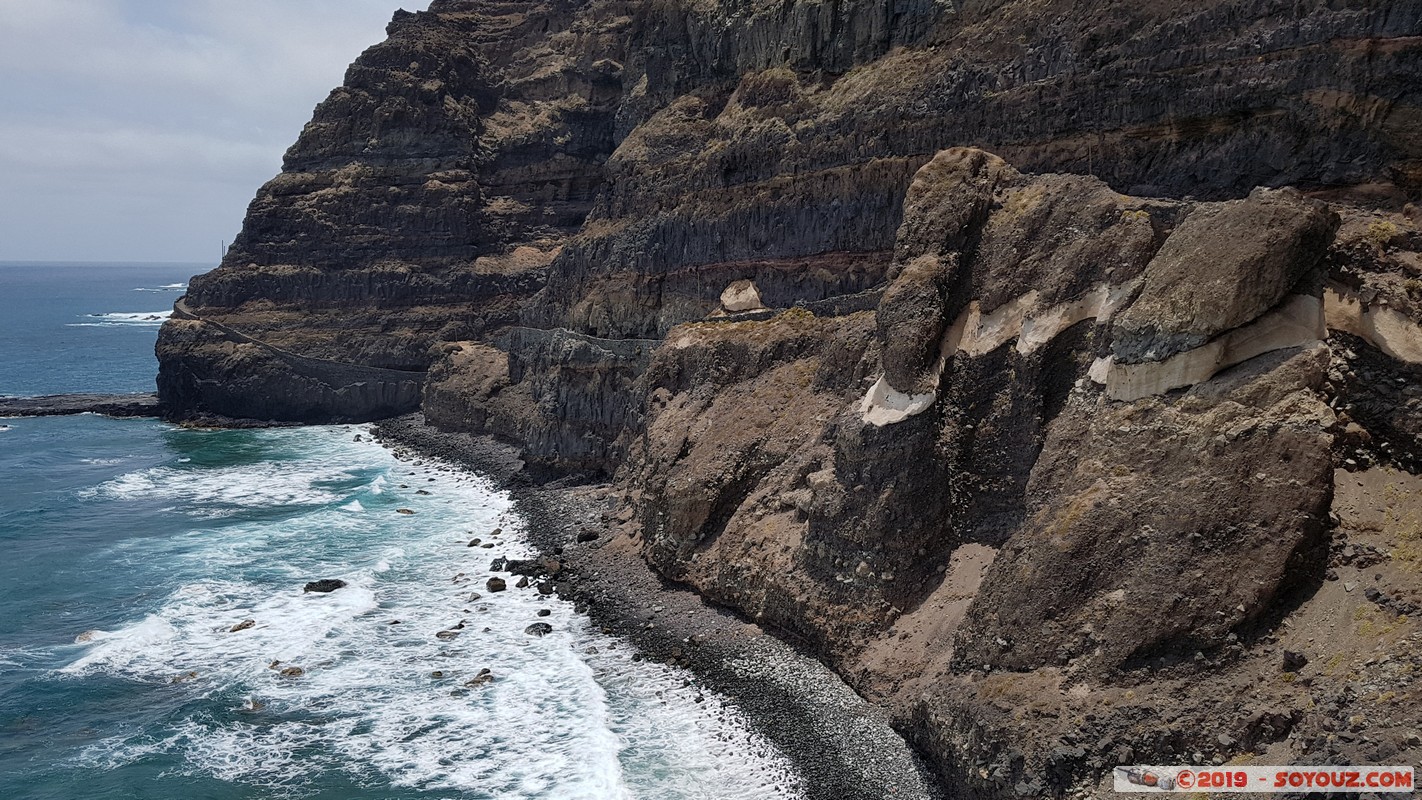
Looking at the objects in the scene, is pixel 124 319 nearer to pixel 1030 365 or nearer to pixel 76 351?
pixel 76 351

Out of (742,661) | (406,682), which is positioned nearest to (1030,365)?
(742,661)

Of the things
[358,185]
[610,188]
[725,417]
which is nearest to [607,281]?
Answer: [610,188]

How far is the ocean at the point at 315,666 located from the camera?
22953mm

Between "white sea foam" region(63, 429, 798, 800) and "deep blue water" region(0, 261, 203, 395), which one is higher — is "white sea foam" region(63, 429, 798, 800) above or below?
below

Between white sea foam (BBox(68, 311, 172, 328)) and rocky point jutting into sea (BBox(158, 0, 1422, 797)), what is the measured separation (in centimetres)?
12474

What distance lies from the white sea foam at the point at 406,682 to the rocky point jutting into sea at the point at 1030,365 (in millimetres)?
4606

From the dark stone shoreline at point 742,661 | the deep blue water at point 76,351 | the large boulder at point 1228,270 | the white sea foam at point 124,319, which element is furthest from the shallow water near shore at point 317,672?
the white sea foam at point 124,319

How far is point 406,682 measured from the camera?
Result: 2772 cm

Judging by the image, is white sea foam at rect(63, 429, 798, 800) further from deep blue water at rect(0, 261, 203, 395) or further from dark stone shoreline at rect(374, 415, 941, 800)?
deep blue water at rect(0, 261, 203, 395)

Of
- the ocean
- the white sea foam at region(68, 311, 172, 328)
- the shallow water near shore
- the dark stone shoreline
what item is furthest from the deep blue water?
the dark stone shoreline

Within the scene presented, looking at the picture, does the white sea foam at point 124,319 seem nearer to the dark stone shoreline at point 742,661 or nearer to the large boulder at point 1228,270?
the dark stone shoreline at point 742,661

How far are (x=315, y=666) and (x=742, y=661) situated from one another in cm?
1313

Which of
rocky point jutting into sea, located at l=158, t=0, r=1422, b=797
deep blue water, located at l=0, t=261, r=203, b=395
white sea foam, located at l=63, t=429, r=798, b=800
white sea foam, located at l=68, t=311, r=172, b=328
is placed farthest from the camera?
white sea foam, located at l=68, t=311, r=172, b=328

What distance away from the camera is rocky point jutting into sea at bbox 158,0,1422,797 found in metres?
16.8
